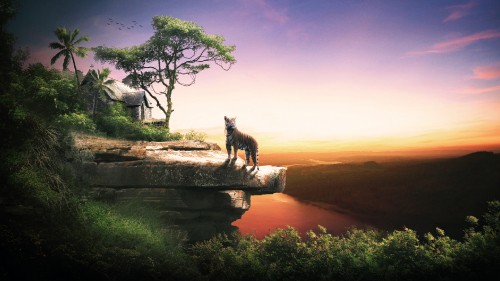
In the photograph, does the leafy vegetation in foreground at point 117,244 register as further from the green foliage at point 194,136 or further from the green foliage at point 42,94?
the green foliage at point 194,136

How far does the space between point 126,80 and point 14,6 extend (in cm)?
914

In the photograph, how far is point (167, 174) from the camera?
453 inches

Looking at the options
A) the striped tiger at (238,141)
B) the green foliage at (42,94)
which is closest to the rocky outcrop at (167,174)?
the striped tiger at (238,141)

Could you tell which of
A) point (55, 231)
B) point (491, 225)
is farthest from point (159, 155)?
point (491, 225)

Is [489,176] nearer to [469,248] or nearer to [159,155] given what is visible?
[469,248]

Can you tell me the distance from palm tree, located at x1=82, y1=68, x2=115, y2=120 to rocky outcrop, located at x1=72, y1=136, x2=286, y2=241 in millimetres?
6862

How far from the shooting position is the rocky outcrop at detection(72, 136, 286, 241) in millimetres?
11445

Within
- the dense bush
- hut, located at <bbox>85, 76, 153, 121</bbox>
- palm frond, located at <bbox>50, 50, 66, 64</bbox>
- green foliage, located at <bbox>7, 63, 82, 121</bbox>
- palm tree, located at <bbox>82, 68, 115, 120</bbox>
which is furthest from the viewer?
hut, located at <bbox>85, 76, 153, 121</bbox>

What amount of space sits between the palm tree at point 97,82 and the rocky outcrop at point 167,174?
686cm

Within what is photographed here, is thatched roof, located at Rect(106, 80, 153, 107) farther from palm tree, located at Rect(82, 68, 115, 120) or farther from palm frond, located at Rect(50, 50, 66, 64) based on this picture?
palm frond, located at Rect(50, 50, 66, 64)

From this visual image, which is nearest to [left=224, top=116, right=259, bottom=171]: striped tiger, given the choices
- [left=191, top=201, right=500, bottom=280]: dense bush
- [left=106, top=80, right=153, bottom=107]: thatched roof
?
[left=191, top=201, right=500, bottom=280]: dense bush

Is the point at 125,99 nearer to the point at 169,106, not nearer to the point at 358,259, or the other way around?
the point at 169,106

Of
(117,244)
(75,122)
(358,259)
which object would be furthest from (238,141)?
(75,122)

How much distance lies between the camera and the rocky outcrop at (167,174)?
11445 millimetres
